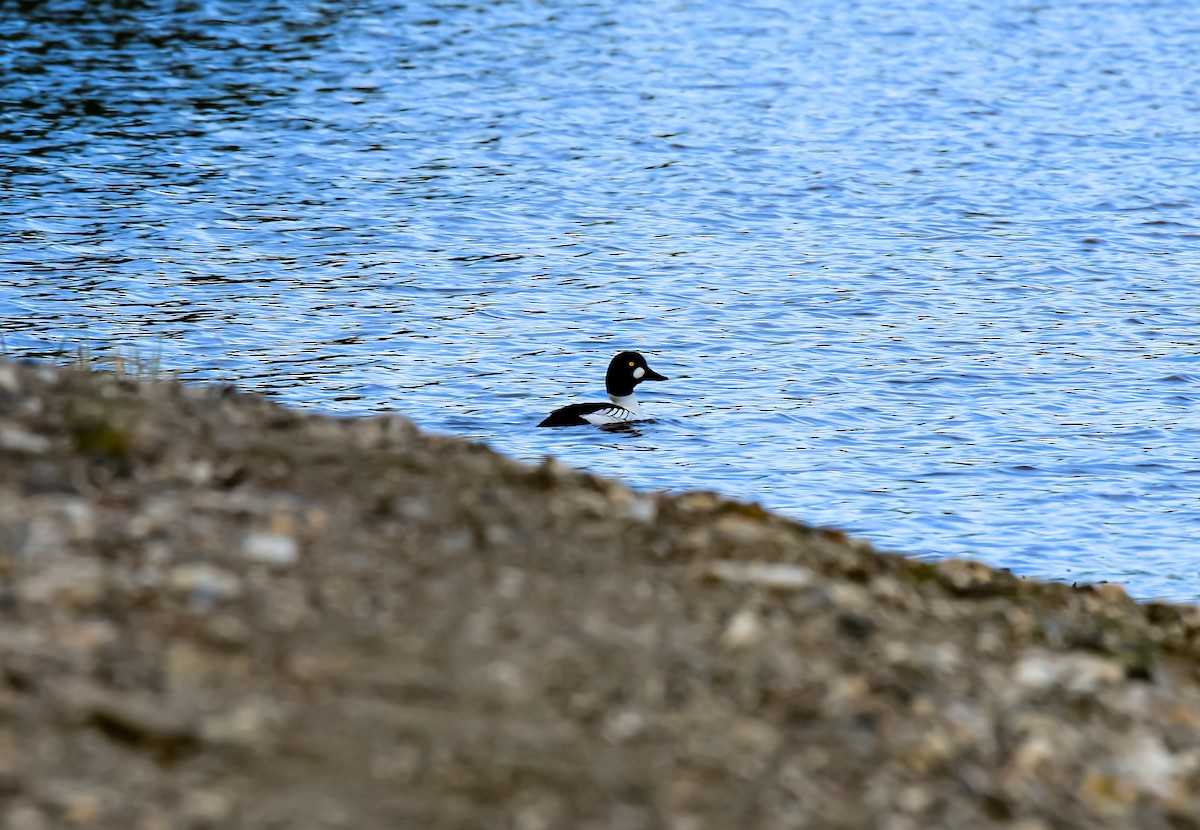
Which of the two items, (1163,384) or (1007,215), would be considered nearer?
(1163,384)

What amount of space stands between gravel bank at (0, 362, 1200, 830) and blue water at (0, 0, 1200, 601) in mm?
6622

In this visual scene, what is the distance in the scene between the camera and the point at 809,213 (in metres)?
30.0

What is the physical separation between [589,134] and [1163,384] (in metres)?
17.9

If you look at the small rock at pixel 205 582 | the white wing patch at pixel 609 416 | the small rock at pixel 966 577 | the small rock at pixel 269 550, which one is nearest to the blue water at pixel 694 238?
the white wing patch at pixel 609 416

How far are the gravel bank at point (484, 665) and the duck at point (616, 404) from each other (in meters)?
9.14

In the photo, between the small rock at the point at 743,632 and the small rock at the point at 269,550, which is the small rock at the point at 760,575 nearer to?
the small rock at the point at 743,632

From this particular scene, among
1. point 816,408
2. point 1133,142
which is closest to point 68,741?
point 816,408

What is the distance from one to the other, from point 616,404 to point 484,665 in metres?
12.2

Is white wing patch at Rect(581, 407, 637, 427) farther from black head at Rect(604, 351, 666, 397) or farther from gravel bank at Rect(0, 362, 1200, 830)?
gravel bank at Rect(0, 362, 1200, 830)

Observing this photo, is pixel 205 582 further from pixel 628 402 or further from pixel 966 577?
pixel 628 402

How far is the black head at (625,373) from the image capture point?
19719 mm

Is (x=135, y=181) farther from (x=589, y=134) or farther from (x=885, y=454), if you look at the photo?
(x=885, y=454)

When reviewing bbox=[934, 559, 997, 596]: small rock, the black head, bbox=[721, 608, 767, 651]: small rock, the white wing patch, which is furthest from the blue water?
bbox=[721, 608, 767, 651]: small rock

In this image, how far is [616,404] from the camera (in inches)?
766
